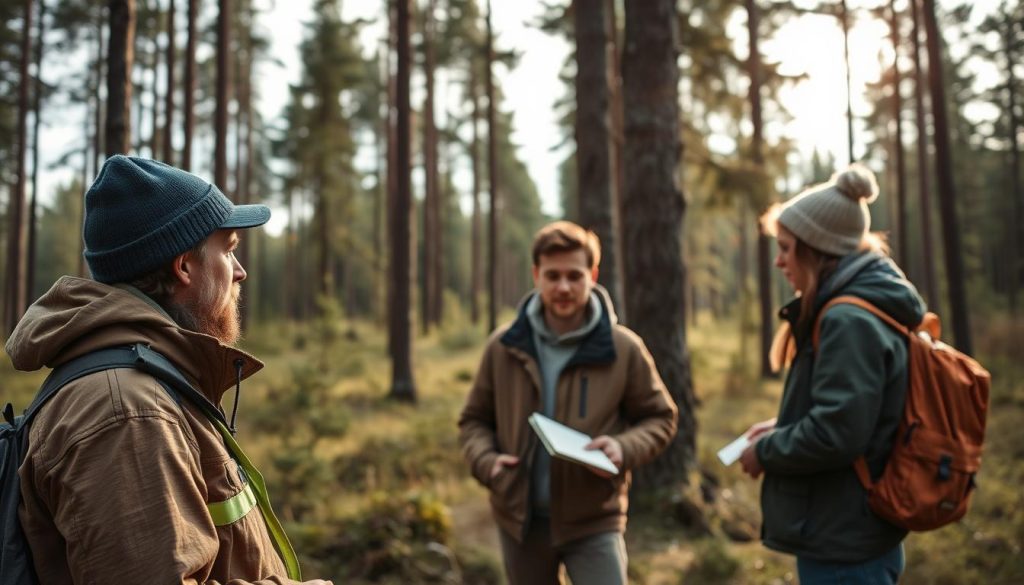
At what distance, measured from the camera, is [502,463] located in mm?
3668

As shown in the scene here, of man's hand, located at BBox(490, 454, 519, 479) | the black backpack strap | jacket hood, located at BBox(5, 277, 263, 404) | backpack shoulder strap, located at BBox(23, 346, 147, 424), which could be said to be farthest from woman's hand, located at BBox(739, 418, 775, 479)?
backpack shoulder strap, located at BBox(23, 346, 147, 424)

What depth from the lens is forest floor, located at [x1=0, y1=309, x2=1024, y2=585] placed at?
648 cm

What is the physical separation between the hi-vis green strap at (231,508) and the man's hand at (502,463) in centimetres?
183

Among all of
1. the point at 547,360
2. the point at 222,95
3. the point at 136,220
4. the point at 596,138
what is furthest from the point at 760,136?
the point at 136,220

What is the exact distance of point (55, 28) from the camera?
2297cm

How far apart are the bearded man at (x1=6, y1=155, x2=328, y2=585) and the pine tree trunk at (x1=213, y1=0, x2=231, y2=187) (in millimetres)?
12624

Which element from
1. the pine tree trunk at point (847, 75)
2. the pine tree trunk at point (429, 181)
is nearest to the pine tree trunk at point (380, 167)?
the pine tree trunk at point (429, 181)

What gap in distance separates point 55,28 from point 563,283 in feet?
83.1

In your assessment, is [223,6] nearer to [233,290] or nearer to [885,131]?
[233,290]

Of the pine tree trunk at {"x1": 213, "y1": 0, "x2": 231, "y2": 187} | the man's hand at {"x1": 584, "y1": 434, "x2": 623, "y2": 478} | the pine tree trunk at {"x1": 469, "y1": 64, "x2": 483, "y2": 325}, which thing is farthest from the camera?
the pine tree trunk at {"x1": 469, "y1": 64, "x2": 483, "y2": 325}

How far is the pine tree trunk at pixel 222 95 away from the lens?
13969 mm

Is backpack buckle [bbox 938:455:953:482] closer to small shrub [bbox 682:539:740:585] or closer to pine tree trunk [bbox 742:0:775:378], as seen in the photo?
small shrub [bbox 682:539:740:585]

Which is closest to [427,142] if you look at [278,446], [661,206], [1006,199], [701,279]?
[701,279]

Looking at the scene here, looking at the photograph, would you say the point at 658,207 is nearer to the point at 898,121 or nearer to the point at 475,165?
the point at 898,121
